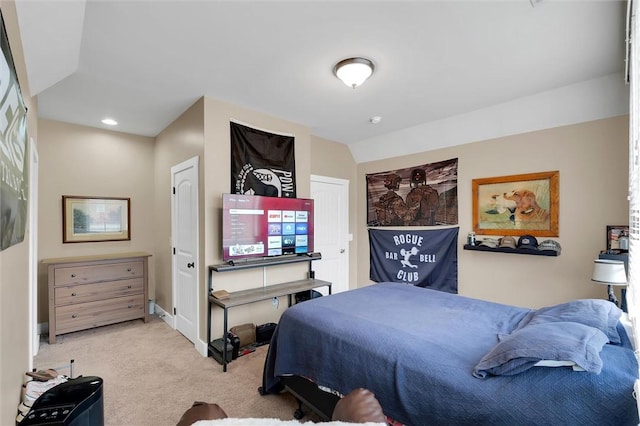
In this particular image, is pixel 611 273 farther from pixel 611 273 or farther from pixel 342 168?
pixel 342 168

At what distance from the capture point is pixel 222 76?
8.75 feet

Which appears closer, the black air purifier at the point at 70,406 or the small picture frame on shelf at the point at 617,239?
the black air purifier at the point at 70,406

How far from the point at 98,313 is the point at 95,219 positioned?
4.17 ft

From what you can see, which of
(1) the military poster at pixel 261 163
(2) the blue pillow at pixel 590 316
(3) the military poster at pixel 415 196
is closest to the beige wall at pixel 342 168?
(3) the military poster at pixel 415 196

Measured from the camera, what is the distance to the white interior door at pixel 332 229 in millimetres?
4555

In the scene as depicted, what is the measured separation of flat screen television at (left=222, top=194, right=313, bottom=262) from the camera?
→ 3031mm

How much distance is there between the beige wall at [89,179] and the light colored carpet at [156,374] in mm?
925

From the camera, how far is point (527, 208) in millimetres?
3264

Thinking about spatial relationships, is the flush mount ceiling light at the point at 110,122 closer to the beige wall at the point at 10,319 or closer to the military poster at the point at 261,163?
the military poster at the point at 261,163

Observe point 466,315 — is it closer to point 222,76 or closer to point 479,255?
point 479,255

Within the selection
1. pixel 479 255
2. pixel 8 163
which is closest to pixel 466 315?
pixel 479 255

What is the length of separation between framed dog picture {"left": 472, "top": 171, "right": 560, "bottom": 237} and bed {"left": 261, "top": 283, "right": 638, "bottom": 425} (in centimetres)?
146

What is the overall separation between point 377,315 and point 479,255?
2.24 metres

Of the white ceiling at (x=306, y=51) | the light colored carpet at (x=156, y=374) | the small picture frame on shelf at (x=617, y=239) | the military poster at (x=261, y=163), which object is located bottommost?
the light colored carpet at (x=156, y=374)
